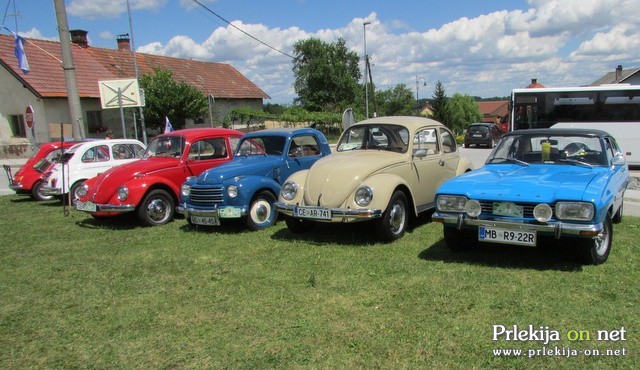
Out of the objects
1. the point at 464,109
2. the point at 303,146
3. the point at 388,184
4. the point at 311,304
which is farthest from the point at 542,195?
the point at 464,109

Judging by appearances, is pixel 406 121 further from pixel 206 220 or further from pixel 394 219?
pixel 206 220

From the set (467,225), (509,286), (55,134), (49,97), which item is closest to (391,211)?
(467,225)

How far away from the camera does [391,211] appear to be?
673cm

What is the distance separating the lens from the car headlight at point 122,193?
328 inches

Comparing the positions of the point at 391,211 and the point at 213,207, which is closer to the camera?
the point at 391,211

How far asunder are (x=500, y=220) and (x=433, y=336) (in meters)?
1.88

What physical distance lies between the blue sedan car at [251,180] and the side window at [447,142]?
7.39 feet

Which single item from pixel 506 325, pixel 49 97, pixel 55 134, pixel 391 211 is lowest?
pixel 506 325

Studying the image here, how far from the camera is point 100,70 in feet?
99.0

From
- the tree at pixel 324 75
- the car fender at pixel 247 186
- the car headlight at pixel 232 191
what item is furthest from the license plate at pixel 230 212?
the tree at pixel 324 75

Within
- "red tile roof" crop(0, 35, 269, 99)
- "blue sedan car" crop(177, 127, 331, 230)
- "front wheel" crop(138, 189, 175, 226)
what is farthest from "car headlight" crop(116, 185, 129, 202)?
"red tile roof" crop(0, 35, 269, 99)

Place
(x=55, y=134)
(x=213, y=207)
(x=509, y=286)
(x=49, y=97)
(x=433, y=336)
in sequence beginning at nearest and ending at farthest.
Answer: (x=433, y=336) → (x=509, y=286) → (x=213, y=207) → (x=55, y=134) → (x=49, y=97)

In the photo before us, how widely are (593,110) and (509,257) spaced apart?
13.4m

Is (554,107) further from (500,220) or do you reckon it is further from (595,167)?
(500,220)
